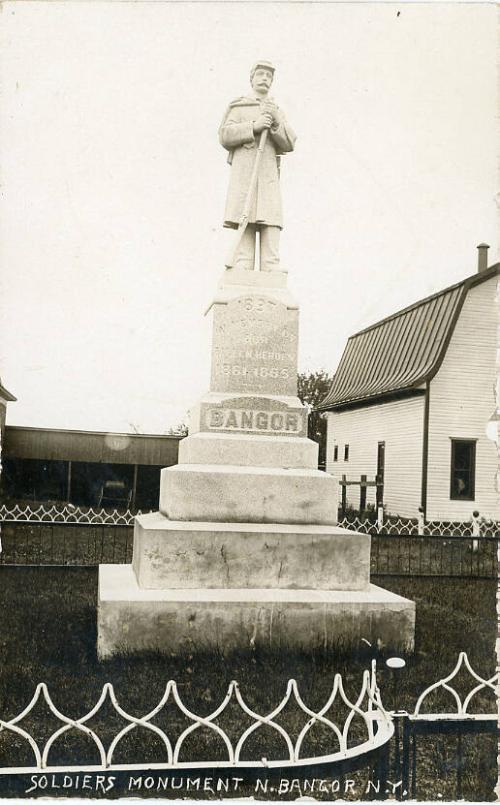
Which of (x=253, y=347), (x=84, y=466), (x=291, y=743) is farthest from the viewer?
(x=84, y=466)

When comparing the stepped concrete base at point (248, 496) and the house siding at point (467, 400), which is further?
the house siding at point (467, 400)

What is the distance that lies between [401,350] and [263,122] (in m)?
14.6

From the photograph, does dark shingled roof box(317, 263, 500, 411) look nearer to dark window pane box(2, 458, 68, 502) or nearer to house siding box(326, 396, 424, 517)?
house siding box(326, 396, 424, 517)

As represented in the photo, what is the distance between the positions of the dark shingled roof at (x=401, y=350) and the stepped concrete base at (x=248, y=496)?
12.8 meters

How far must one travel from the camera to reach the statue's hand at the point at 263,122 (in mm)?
6887

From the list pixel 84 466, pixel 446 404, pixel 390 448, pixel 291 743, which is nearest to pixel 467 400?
pixel 446 404

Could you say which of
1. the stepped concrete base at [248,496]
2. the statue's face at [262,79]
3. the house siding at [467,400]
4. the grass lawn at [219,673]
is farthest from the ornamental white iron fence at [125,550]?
the statue's face at [262,79]

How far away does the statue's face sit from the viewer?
Result: 700cm

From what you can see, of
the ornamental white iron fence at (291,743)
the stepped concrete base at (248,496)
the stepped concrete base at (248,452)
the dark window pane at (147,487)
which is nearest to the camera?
the ornamental white iron fence at (291,743)

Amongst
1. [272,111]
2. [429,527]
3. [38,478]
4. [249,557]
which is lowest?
[429,527]

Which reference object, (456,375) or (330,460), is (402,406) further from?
(330,460)

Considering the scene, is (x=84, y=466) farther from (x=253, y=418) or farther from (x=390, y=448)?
(x=253, y=418)

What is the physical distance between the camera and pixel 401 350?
20.8m

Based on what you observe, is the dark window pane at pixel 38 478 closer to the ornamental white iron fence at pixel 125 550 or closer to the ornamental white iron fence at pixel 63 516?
the ornamental white iron fence at pixel 63 516
